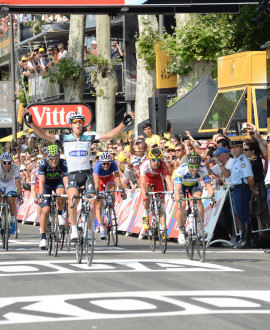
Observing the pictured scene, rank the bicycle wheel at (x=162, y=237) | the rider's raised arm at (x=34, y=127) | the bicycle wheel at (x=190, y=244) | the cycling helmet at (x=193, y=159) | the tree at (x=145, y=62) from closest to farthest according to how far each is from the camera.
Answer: the bicycle wheel at (x=190, y=244), the cycling helmet at (x=193, y=159), the rider's raised arm at (x=34, y=127), the bicycle wheel at (x=162, y=237), the tree at (x=145, y=62)

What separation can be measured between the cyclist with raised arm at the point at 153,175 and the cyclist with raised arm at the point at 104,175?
1425 mm

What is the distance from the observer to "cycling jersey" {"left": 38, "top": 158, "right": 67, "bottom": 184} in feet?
53.9

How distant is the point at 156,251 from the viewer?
1675 cm

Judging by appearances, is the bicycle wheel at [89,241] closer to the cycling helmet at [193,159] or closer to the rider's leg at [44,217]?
the cycling helmet at [193,159]

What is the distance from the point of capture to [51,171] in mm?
16484

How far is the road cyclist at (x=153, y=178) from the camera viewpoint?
16781 millimetres

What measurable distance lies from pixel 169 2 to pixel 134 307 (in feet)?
35.5

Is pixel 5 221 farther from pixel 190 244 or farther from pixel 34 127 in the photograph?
pixel 190 244

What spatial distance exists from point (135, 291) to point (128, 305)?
1088mm

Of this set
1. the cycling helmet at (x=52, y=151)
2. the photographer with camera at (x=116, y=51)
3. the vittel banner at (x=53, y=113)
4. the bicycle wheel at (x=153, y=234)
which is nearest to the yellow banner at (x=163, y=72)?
the vittel banner at (x=53, y=113)

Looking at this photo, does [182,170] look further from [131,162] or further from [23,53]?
[23,53]

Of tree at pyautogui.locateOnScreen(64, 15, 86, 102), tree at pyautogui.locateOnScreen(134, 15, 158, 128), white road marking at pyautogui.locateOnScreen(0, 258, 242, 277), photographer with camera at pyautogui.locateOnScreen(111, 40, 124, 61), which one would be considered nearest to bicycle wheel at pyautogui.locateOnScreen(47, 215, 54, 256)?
white road marking at pyautogui.locateOnScreen(0, 258, 242, 277)

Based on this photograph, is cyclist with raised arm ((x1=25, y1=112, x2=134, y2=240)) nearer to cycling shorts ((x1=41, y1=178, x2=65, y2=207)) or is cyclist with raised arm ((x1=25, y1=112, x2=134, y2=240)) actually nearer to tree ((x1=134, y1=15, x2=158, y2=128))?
cycling shorts ((x1=41, y1=178, x2=65, y2=207))

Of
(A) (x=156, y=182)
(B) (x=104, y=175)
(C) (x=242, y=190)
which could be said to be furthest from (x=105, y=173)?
(C) (x=242, y=190)
